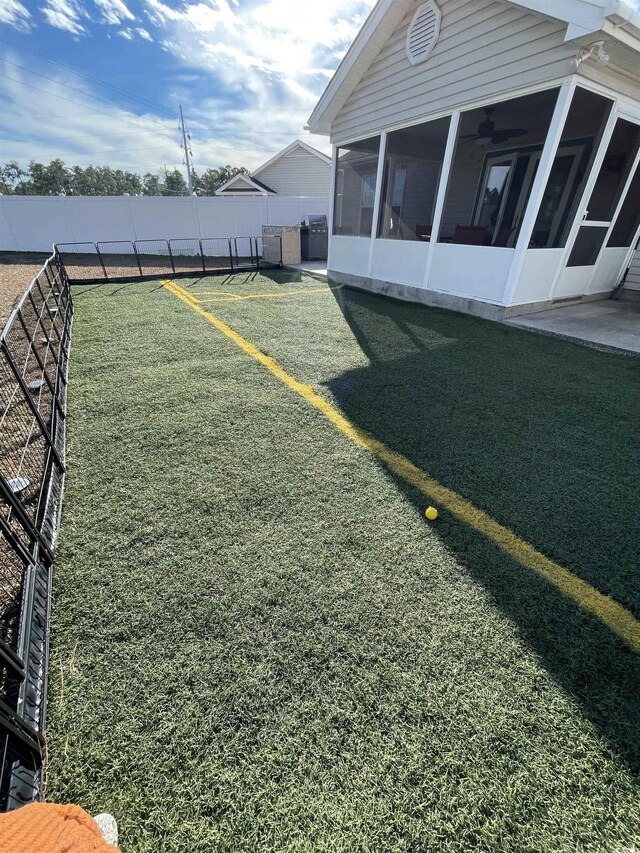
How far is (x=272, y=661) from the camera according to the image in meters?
1.50

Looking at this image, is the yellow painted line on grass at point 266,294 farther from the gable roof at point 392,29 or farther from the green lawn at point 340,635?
the green lawn at point 340,635

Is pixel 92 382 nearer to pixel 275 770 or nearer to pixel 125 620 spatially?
pixel 125 620

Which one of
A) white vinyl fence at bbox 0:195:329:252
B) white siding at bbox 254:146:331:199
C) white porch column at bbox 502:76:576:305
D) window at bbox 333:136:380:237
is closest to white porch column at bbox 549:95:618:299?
white porch column at bbox 502:76:576:305

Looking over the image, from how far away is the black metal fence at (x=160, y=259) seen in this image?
10391 mm

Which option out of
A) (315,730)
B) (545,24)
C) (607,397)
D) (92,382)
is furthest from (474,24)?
(315,730)

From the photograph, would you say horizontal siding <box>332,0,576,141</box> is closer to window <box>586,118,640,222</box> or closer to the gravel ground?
window <box>586,118,640,222</box>

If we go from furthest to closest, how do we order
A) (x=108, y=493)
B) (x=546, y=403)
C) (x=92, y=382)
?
(x=92, y=382)
(x=546, y=403)
(x=108, y=493)

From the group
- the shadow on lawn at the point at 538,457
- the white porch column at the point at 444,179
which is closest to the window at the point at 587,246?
the shadow on lawn at the point at 538,457

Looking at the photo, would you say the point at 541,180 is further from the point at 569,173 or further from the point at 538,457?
the point at 538,457

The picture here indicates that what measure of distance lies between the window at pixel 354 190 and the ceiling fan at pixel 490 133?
7.18 ft

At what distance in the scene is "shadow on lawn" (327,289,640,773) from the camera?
155cm

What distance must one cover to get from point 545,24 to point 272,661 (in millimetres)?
7115

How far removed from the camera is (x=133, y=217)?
16.1 meters

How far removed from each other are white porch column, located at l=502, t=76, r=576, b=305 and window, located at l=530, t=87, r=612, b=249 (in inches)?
15.0
